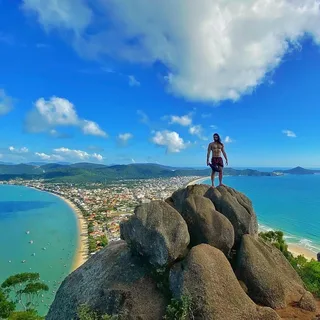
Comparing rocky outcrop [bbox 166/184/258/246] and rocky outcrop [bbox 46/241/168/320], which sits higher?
rocky outcrop [bbox 166/184/258/246]

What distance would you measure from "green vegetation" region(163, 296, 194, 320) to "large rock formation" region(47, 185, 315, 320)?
223mm

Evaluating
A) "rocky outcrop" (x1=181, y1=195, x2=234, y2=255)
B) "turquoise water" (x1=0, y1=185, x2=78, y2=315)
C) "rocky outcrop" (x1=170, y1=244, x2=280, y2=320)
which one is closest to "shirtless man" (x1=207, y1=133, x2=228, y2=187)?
"rocky outcrop" (x1=181, y1=195, x2=234, y2=255)

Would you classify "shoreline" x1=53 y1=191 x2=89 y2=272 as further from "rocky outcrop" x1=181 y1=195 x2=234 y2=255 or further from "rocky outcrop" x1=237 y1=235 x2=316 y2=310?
"rocky outcrop" x1=237 y1=235 x2=316 y2=310

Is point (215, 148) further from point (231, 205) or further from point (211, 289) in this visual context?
point (211, 289)

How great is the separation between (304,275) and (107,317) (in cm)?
2359

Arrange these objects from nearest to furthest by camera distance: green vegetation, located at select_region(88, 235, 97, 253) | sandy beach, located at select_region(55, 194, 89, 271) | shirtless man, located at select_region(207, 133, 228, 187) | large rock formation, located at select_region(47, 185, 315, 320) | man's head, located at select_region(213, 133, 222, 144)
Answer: large rock formation, located at select_region(47, 185, 315, 320) → man's head, located at select_region(213, 133, 222, 144) → shirtless man, located at select_region(207, 133, 228, 187) → sandy beach, located at select_region(55, 194, 89, 271) → green vegetation, located at select_region(88, 235, 97, 253)

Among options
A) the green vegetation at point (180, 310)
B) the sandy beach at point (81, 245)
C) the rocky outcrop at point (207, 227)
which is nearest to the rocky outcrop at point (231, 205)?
the rocky outcrop at point (207, 227)

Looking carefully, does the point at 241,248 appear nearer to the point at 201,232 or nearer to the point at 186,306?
the point at 201,232

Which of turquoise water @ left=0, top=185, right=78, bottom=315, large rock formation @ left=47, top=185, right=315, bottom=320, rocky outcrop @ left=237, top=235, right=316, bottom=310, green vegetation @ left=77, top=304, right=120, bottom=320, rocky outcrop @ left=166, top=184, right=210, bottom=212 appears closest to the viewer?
green vegetation @ left=77, top=304, right=120, bottom=320

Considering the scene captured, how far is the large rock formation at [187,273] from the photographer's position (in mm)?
11664

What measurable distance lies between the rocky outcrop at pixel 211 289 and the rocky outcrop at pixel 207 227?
159cm

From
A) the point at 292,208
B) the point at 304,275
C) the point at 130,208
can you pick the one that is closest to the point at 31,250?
the point at 130,208

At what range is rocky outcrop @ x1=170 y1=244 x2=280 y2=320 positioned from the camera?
11156 millimetres

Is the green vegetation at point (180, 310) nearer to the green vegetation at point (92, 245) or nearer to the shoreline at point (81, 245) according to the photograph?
the shoreline at point (81, 245)
